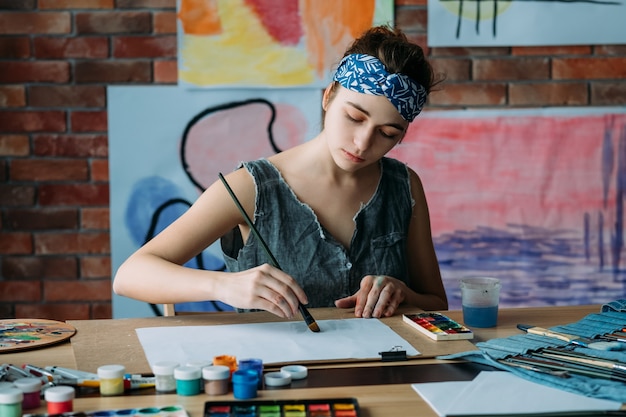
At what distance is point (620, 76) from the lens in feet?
8.84

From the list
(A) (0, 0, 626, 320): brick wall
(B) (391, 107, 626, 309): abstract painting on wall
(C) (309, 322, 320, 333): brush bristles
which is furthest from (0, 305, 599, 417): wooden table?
(A) (0, 0, 626, 320): brick wall

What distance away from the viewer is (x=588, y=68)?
2682 mm

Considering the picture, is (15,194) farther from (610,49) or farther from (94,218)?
(610,49)

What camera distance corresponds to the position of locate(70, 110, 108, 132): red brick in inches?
102

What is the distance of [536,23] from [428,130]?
507 mm

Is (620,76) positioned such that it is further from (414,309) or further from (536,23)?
(414,309)

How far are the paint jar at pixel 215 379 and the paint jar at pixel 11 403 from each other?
0.22 metres

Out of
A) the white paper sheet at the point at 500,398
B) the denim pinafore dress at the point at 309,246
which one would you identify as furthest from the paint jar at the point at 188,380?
the denim pinafore dress at the point at 309,246

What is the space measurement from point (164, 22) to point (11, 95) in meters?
0.55

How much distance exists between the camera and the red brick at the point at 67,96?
2574 mm

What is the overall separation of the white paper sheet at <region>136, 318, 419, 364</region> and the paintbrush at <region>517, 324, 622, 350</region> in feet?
0.74

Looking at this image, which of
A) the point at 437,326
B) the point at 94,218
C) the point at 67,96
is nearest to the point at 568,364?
the point at 437,326

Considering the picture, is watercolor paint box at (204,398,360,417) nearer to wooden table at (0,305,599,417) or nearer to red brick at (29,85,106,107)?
wooden table at (0,305,599,417)

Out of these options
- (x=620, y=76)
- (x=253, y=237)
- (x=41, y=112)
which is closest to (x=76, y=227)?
(x=41, y=112)
